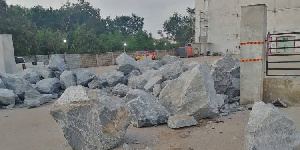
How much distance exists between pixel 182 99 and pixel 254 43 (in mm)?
2227

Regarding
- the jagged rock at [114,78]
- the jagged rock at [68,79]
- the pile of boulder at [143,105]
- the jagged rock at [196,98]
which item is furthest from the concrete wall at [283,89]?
the jagged rock at [68,79]

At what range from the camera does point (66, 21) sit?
5519 cm

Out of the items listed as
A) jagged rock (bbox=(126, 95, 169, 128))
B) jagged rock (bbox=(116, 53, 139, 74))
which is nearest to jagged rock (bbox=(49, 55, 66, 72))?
jagged rock (bbox=(116, 53, 139, 74))

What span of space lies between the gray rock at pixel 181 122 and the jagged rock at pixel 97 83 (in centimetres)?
451

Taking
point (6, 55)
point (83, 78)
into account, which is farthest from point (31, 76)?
point (6, 55)

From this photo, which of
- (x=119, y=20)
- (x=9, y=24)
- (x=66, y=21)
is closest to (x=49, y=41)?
(x=9, y=24)

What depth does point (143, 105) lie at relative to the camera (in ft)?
16.0

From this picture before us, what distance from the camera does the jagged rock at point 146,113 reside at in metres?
4.83

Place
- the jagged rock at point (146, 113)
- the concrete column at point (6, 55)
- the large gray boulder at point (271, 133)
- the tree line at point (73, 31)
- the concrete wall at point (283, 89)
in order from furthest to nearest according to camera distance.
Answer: the tree line at point (73, 31)
the concrete column at point (6, 55)
the concrete wall at point (283, 89)
the jagged rock at point (146, 113)
the large gray boulder at point (271, 133)

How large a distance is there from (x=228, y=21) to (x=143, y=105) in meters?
28.4

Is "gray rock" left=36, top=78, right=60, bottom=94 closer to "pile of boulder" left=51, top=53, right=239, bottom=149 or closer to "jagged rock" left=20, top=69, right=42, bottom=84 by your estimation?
"jagged rock" left=20, top=69, right=42, bottom=84

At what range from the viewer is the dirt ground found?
Answer: 3.88m

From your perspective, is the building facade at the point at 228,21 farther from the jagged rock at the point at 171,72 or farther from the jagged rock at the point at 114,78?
the jagged rock at the point at 171,72

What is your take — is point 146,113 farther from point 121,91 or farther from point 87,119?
point 121,91
